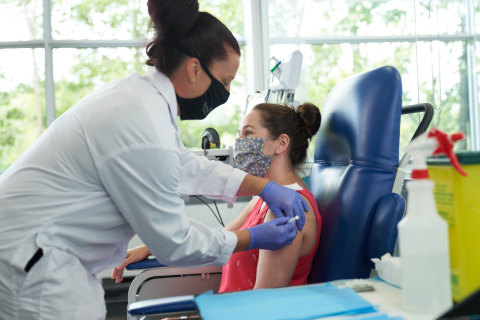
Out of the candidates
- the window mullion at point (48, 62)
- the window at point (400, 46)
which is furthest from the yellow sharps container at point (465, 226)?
the window mullion at point (48, 62)

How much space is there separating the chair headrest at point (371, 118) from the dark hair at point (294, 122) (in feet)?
1.14

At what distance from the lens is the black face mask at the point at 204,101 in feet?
4.73

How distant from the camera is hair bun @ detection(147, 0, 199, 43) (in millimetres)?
1266

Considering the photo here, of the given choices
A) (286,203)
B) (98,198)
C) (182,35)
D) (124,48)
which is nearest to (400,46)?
(124,48)

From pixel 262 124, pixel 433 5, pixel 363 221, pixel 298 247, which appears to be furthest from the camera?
pixel 433 5

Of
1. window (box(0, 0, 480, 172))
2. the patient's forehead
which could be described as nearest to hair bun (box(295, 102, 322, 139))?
the patient's forehead

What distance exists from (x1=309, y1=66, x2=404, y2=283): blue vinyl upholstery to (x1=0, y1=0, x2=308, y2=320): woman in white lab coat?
28cm

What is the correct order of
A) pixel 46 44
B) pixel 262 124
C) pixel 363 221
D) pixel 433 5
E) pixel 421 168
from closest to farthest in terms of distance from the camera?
pixel 421 168, pixel 363 221, pixel 262 124, pixel 433 5, pixel 46 44

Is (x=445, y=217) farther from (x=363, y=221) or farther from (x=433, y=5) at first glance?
(x=433, y=5)

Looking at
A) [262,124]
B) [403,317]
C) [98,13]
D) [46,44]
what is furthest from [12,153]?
[403,317]

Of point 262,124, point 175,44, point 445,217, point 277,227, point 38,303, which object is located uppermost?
point 175,44

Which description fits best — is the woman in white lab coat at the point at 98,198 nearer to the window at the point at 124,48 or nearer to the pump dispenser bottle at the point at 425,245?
the pump dispenser bottle at the point at 425,245

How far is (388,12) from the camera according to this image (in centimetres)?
434

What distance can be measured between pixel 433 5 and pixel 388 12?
7.72 feet
